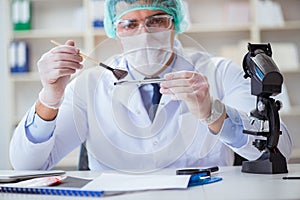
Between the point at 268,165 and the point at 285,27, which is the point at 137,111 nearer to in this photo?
the point at 268,165

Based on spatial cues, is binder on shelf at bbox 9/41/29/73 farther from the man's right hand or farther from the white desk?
the white desk

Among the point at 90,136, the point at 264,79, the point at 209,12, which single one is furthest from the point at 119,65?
the point at 209,12

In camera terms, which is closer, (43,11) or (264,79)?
(264,79)

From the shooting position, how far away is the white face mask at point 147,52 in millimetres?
1426

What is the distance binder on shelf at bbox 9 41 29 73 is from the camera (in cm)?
361

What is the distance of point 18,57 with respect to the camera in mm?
3631

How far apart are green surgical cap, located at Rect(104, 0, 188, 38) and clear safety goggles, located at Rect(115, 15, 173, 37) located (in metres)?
0.03

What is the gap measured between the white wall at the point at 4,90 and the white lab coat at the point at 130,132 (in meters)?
2.17

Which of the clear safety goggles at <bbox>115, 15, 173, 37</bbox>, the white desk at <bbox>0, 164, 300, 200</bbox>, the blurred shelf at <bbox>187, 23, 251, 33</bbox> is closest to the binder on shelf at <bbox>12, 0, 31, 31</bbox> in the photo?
the blurred shelf at <bbox>187, 23, 251, 33</bbox>

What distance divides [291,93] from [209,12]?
873 mm

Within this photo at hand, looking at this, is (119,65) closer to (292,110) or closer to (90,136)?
(90,136)

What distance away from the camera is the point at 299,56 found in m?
3.71

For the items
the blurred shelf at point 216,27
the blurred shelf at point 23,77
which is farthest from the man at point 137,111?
the blurred shelf at point 23,77

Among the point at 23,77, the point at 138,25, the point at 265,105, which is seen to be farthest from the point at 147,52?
the point at 23,77
